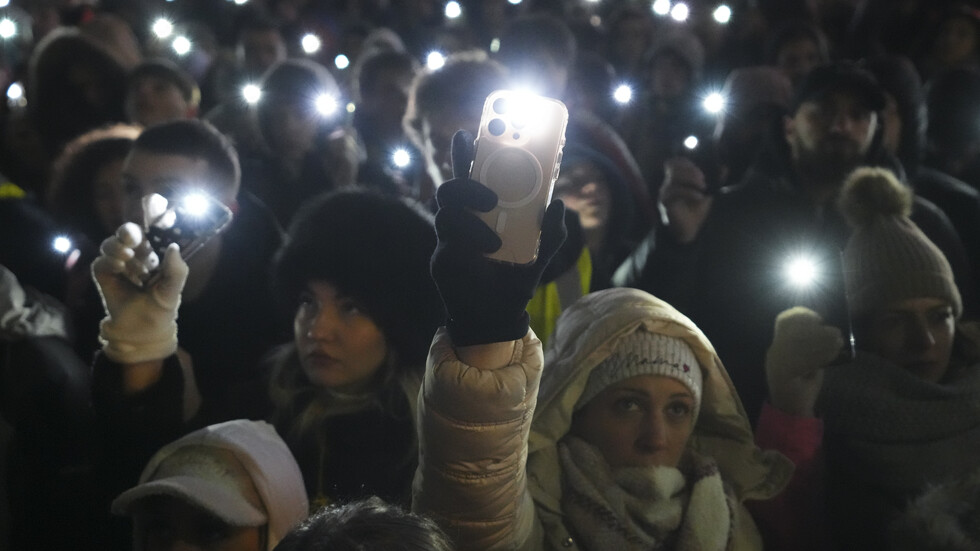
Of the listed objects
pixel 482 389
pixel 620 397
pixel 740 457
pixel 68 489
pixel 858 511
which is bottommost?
pixel 68 489

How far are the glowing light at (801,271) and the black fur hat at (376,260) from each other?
1.13 meters

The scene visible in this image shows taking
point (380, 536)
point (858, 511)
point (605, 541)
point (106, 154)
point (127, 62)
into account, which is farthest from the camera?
point (127, 62)

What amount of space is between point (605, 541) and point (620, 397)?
32cm

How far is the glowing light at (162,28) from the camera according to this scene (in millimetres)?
5277

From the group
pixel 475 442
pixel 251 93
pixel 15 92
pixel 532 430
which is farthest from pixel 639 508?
pixel 15 92

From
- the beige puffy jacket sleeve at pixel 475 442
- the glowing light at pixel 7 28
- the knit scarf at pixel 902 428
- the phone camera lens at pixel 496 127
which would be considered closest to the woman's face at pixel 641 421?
the beige puffy jacket sleeve at pixel 475 442

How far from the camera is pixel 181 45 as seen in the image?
5.23 metres

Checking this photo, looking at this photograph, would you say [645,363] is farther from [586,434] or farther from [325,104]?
[325,104]

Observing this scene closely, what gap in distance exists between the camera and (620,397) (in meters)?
1.85

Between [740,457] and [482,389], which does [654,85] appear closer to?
[740,457]

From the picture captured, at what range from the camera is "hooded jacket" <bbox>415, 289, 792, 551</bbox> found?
4.57ft

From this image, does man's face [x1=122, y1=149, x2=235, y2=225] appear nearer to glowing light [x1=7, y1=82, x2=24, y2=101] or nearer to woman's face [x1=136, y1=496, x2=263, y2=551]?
woman's face [x1=136, y1=496, x2=263, y2=551]

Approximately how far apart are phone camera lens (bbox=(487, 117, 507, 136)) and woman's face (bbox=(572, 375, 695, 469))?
0.76 m

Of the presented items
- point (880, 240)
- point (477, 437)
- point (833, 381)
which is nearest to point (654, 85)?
point (880, 240)
